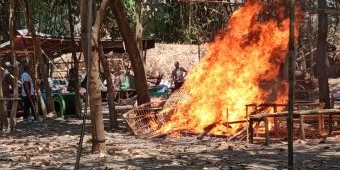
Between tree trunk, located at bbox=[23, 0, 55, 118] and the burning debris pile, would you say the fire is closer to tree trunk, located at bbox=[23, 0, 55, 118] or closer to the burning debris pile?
the burning debris pile

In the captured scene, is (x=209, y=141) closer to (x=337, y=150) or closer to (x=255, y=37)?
(x=337, y=150)

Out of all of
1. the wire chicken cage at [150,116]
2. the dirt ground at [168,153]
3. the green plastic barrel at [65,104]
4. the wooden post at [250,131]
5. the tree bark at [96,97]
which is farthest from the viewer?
the green plastic barrel at [65,104]

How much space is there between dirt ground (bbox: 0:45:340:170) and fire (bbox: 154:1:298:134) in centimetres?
113

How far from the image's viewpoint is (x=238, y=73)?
43.8ft

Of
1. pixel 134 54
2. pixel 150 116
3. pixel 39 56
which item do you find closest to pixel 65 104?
pixel 39 56

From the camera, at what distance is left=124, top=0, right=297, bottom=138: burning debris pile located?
12.9 m

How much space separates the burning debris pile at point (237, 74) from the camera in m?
12.9

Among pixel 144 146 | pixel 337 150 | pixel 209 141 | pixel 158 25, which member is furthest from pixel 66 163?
pixel 158 25

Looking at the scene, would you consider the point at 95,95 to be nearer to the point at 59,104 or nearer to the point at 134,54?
the point at 134,54

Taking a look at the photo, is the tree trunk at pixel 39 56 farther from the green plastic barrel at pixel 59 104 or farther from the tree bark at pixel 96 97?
the tree bark at pixel 96 97

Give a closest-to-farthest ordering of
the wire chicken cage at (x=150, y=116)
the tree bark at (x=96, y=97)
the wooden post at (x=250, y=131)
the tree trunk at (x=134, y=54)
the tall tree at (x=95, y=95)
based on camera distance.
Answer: the tall tree at (x=95, y=95) < the tree bark at (x=96, y=97) < the wooden post at (x=250, y=131) < the wire chicken cage at (x=150, y=116) < the tree trunk at (x=134, y=54)

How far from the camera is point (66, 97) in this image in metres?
19.2

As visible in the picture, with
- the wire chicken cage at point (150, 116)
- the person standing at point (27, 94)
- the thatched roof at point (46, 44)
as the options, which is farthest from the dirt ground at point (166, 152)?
the thatched roof at point (46, 44)

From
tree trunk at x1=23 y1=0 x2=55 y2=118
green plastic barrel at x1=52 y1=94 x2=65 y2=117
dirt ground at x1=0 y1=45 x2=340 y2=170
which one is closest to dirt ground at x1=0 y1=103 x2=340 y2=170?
dirt ground at x1=0 y1=45 x2=340 y2=170
